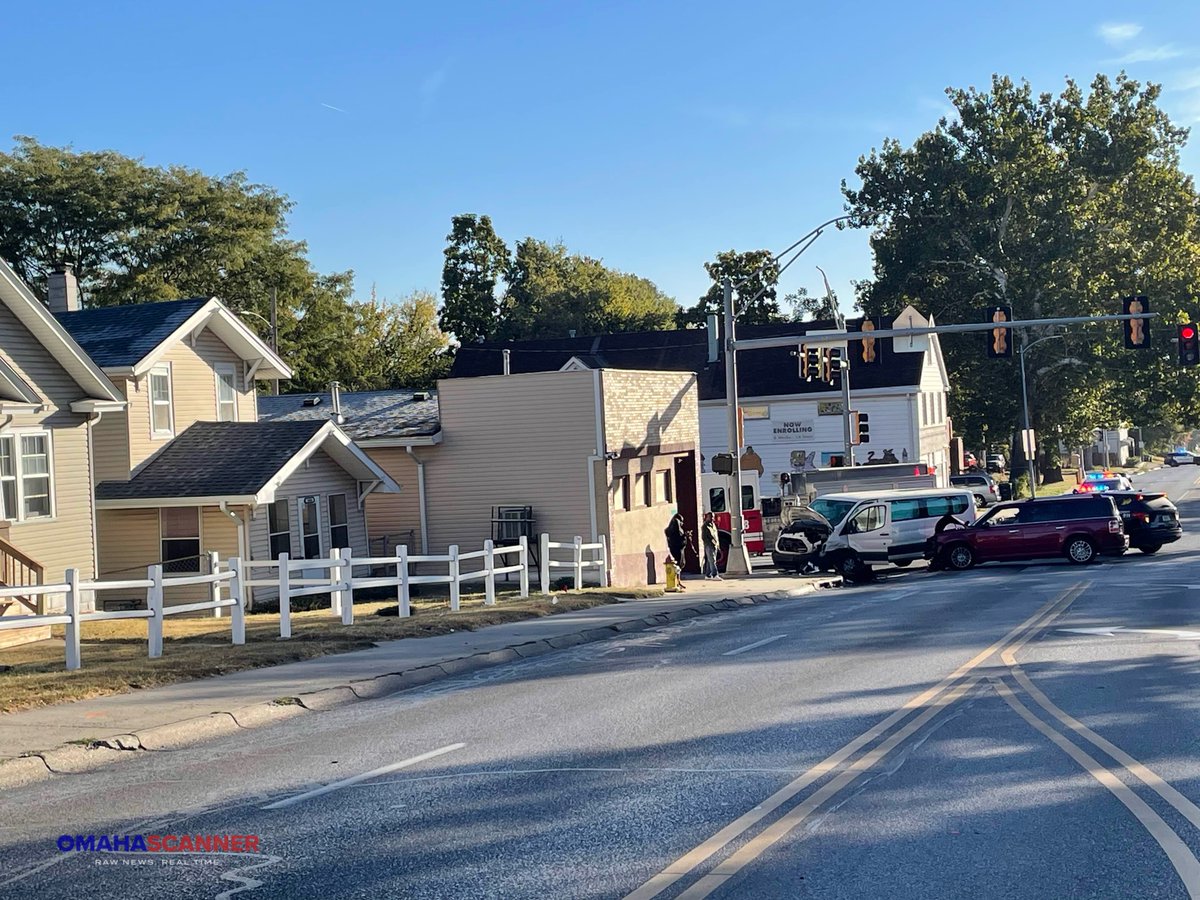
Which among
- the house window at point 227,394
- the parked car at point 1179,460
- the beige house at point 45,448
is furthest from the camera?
the parked car at point 1179,460

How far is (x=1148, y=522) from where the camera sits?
3503cm

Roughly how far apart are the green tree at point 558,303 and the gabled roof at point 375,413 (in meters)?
48.3

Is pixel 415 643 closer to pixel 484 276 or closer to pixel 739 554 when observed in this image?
pixel 739 554

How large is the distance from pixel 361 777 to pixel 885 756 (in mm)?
3870

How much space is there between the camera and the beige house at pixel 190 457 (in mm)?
27625

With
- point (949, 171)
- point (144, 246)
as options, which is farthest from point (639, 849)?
point (949, 171)

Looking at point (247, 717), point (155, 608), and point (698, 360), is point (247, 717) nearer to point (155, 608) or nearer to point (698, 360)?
point (155, 608)

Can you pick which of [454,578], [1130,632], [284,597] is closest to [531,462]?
[454,578]

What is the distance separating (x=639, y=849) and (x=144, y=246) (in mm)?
52264

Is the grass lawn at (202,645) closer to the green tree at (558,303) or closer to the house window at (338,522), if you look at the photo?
the house window at (338,522)

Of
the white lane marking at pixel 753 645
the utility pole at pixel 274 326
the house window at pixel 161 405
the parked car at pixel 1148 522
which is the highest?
the utility pole at pixel 274 326

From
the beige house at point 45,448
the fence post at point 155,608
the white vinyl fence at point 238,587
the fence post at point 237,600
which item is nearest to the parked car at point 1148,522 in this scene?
the white vinyl fence at point 238,587

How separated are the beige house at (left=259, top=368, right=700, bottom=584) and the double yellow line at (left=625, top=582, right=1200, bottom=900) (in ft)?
64.0

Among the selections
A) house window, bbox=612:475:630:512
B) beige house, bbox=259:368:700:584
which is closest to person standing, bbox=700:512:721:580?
beige house, bbox=259:368:700:584
